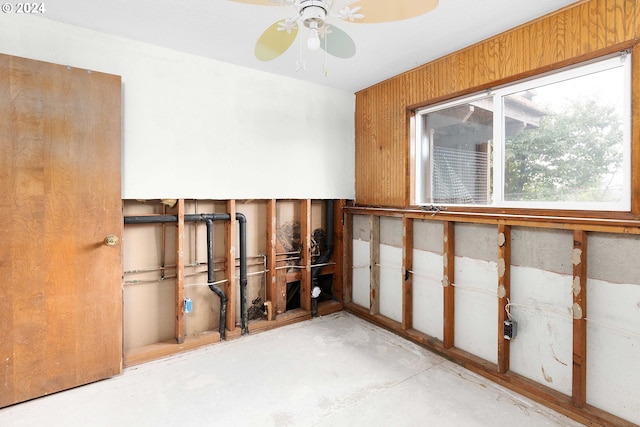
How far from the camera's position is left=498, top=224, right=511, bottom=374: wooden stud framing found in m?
2.09

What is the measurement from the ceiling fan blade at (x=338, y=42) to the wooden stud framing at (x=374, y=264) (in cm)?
165

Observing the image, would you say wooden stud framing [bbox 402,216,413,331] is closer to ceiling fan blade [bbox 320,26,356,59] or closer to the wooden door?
ceiling fan blade [bbox 320,26,356,59]

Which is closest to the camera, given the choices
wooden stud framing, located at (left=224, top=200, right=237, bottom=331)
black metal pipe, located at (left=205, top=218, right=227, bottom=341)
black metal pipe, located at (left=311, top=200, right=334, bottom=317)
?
black metal pipe, located at (left=205, top=218, right=227, bottom=341)

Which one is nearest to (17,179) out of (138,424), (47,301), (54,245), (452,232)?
(54,245)

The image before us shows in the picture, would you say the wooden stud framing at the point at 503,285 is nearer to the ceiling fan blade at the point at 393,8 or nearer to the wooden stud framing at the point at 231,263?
the ceiling fan blade at the point at 393,8

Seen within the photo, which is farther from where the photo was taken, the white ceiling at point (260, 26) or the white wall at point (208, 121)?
the white wall at point (208, 121)

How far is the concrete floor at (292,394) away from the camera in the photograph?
69.3 inches

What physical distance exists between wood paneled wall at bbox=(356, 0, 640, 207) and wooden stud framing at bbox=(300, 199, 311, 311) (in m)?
0.60

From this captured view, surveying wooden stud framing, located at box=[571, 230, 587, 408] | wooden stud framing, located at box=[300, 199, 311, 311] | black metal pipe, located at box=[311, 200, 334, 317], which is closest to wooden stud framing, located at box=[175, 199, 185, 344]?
wooden stud framing, located at box=[300, 199, 311, 311]

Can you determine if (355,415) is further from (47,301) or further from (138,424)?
(47,301)

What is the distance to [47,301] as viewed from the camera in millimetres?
1955

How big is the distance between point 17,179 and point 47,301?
0.75 m

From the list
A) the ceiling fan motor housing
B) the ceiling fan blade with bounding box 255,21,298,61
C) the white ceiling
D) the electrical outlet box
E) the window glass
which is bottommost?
the electrical outlet box

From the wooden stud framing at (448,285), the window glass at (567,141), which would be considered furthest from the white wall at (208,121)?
the window glass at (567,141)
